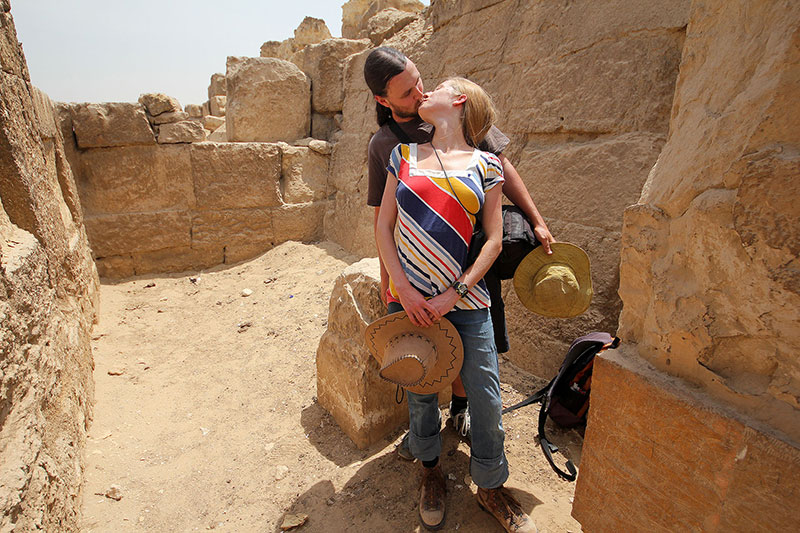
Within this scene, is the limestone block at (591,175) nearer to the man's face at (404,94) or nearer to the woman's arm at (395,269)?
the man's face at (404,94)

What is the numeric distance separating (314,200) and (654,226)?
15.0 ft

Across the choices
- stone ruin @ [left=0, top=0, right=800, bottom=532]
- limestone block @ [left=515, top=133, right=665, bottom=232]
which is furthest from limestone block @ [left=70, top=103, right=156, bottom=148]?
limestone block @ [left=515, top=133, right=665, bottom=232]

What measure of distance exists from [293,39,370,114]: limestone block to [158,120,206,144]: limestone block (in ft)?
4.53

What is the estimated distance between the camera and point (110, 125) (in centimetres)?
432

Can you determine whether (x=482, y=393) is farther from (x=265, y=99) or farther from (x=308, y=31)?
(x=308, y=31)

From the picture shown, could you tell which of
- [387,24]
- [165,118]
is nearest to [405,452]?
[165,118]

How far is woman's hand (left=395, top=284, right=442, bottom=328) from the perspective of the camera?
1.49m

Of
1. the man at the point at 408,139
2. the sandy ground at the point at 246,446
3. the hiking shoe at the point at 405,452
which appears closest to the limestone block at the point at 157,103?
the sandy ground at the point at 246,446

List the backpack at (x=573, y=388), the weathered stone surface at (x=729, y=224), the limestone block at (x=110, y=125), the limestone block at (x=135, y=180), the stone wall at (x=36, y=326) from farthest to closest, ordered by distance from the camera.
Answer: the limestone block at (x=135, y=180) < the limestone block at (x=110, y=125) < the backpack at (x=573, y=388) < the stone wall at (x=36, y=326) < the weathered stone surface at (x=729, y=224)

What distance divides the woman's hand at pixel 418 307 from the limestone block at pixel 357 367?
0.65 meters

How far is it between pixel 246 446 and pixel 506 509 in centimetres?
140

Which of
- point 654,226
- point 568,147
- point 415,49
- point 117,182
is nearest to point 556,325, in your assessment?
point 568,147

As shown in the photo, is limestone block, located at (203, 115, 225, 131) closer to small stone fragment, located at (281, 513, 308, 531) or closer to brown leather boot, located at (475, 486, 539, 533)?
small stone fragment, located at (281, 513, 308, 531)

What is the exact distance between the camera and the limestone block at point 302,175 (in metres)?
5.06
